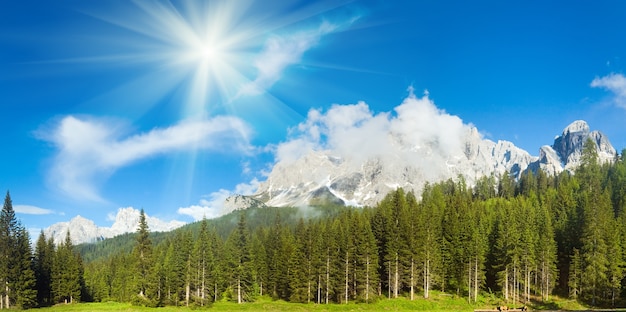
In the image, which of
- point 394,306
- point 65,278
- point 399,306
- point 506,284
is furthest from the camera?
point 65,278

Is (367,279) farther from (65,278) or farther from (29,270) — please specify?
(65,278)

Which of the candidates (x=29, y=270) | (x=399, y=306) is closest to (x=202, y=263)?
(x=29, y=270)

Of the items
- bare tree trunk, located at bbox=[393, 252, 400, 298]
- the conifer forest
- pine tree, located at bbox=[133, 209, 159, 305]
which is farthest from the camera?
pine tree, located at bbox=[133, 209, 159, 305]

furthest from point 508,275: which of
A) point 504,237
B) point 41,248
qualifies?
point 41,248

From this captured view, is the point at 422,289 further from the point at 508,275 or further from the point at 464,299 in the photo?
the point at 508,275

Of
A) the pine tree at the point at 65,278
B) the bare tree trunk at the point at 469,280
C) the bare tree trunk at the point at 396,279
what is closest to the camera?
the bare tree trunk at the point at 469,280

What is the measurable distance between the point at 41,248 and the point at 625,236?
13345 centimetres

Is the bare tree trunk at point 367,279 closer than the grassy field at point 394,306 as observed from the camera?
No

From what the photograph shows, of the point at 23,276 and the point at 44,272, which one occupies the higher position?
the point at 23,276

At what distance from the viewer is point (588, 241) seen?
90.0 m

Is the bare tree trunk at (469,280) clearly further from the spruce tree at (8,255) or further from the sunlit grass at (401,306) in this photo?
the spruce tree at (8,255)

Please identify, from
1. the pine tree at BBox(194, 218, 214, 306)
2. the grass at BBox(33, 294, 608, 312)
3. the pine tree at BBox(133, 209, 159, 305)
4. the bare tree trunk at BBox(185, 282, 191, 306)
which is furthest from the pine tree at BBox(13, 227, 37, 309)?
the pine tree at BBox(194, 218, 214, 306)

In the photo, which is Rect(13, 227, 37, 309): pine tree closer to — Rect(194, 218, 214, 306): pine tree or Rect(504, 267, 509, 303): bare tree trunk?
Rect(194, 218, 214, 306): pine tree

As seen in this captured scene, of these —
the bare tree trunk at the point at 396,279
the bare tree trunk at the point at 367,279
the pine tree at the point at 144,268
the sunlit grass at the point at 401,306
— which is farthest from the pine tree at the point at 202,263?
the bare tree trunk at the point at 396,279
